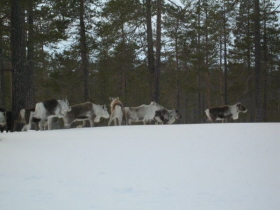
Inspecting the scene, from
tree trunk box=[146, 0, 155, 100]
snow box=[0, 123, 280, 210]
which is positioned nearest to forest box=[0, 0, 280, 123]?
tree trunk box=[146, 0, 155, 100]

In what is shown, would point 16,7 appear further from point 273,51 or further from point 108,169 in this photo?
point 273,51

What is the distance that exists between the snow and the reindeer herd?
5.47 metres

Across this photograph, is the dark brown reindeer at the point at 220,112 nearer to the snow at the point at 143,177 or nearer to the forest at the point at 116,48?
the forest at the point at 116,48

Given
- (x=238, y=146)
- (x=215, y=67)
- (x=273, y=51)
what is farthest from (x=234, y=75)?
(x=238, y=146)

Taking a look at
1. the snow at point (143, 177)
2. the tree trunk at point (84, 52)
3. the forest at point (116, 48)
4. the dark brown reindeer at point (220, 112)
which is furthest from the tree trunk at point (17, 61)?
the dark brown reindeer at point (220, 112)

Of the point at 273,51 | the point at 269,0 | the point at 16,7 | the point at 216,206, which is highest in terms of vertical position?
the point at 269,0

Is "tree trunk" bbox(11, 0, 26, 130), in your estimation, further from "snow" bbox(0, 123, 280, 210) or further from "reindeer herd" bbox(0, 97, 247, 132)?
"snow" bbox(0, 123, 280, 210)

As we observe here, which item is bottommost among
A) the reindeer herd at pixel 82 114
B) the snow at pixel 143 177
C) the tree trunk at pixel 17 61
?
the snow at pixel 143 177

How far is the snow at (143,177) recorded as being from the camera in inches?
102

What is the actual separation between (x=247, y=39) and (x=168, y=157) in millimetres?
25552

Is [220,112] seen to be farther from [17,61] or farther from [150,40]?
[17,61]

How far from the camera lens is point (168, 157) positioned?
4410 millimetres

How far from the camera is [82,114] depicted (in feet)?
43.0

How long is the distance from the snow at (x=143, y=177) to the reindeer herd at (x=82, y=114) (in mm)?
5472
